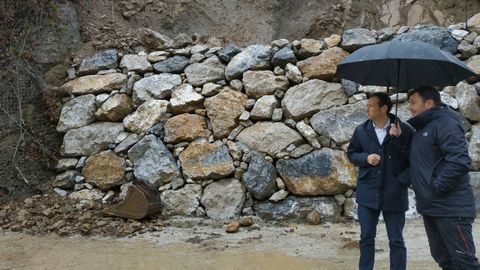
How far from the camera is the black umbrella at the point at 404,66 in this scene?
10.3 feet

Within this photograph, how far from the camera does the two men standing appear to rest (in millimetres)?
2838

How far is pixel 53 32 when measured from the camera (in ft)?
22.6

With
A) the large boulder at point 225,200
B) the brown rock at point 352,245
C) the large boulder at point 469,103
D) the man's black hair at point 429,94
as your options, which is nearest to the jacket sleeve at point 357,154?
the man's black hair at point 429,94

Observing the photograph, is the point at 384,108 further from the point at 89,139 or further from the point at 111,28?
the point at 111,28

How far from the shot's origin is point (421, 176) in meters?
2.99

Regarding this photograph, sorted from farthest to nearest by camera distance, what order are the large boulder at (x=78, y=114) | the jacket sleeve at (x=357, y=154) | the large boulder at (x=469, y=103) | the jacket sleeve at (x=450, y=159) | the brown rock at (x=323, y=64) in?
the large boulder at (x=78, y=114) → the brown rock at (x=323, y=64) → the large boulder at (x=469, y=103) → the jacket sleeve at (x=357, y=154) → the jacket sleeve at (x=450, y=159)

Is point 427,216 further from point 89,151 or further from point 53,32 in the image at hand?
point 53,32

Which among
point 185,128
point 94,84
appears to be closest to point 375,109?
point 185,128

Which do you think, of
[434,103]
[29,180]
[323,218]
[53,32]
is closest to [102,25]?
[53,32]

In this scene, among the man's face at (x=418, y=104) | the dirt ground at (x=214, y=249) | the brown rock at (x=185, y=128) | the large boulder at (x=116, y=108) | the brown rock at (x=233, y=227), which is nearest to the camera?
the man's face at (x=418, y=104)

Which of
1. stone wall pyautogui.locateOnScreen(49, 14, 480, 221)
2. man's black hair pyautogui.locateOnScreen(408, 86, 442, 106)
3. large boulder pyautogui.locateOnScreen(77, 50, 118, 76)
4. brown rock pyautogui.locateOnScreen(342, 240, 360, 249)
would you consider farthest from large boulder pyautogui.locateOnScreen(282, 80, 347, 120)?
man's black hair pyautogui.locateOnScreen(408, 86, 442, 106)

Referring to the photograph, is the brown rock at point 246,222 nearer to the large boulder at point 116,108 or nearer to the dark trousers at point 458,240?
the large boulder at point 116,108

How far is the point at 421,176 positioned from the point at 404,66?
92 cm

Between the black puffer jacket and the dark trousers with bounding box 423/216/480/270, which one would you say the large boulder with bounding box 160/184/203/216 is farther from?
the dark trousers with bounding box 423/216/480/270
